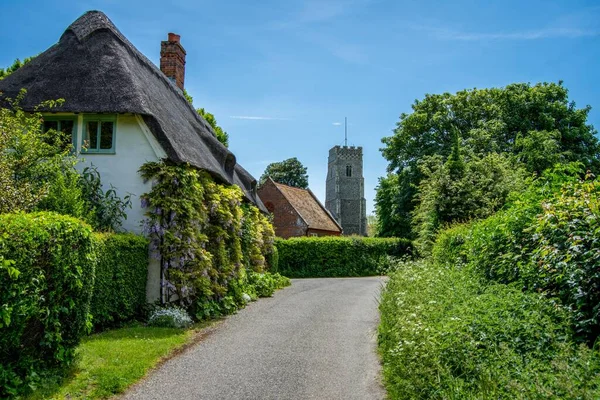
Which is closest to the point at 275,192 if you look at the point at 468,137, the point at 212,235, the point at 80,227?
the point at 468,137

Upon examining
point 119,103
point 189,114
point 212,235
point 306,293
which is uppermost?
point 189,114

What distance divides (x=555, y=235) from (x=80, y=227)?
605 cm

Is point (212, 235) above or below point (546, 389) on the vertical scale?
above

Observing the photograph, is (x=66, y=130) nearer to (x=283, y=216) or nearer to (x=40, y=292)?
(x=40, y=292)

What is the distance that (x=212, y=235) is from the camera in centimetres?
1274

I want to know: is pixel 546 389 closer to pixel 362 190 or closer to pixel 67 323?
pixel 67 323

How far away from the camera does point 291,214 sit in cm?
3653

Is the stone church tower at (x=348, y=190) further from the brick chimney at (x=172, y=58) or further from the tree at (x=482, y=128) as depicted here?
the brick chimney at (x=172, y=58)

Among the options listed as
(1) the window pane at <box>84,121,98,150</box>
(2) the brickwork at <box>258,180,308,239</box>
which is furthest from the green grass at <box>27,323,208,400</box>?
(2) the brickwork at <box>258,180,308,239</box>

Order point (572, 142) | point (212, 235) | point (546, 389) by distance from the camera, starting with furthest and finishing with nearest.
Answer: point (572, 142) < point (212, 235) < point (546, 389)

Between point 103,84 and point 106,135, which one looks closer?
point 103,84

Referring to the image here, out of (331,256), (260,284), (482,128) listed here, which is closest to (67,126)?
(260,284)

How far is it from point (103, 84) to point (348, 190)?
56767mm

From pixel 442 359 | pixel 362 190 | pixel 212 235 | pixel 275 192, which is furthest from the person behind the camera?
pixel 362 190
